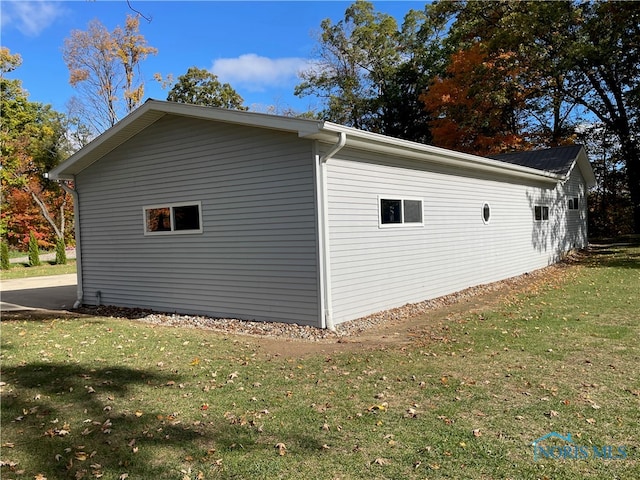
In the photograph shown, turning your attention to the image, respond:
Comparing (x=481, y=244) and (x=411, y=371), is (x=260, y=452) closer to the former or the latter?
(x=411, y=371)

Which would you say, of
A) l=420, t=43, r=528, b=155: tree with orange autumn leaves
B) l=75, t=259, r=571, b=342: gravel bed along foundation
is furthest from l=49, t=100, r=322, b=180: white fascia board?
l=420, t=43, r=528, b=155: tree with orange autumn leaves

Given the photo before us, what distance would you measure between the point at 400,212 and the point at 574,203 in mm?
13339

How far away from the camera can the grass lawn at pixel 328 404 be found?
9.91 feet

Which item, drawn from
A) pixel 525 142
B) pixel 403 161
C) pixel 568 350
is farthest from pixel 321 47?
pixel 568 350

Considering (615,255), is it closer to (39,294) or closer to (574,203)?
(574,203)

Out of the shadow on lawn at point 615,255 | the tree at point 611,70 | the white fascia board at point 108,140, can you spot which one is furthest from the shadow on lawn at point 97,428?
the tree at point 611,70

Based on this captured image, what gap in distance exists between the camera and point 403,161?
8.73 metres

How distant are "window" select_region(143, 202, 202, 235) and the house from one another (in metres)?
0.03

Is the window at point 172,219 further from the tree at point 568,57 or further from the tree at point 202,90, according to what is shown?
the tree at point 202,90

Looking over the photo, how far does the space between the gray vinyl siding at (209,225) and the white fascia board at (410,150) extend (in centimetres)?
64

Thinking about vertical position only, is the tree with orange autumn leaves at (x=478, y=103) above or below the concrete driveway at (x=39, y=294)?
above

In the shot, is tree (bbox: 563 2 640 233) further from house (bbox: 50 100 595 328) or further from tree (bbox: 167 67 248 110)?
tree (bbox: 167 67 248 110)

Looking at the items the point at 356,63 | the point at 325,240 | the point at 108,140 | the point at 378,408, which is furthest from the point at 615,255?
the point at 356,63

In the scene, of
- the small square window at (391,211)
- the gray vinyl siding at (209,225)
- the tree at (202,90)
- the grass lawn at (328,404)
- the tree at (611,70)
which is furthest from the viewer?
the tree at (202,90)
